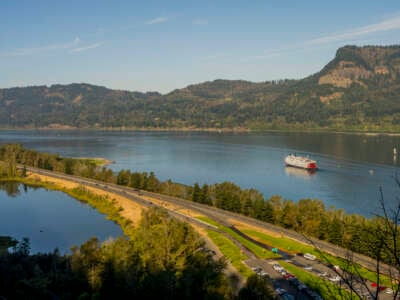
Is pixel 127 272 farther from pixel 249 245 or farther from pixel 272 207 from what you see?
pixel 272 207

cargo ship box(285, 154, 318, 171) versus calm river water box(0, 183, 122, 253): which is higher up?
cargo ship box(285, 154, 318, 171)

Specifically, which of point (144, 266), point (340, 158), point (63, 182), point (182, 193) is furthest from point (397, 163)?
point (144, 266)

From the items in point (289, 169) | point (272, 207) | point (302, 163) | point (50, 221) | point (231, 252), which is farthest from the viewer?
point (289, 169)

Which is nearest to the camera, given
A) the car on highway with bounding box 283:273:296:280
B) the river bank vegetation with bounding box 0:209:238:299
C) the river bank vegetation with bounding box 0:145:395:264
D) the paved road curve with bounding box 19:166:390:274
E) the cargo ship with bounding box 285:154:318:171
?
the river bank vegetation with bounding box 0:209:238:299

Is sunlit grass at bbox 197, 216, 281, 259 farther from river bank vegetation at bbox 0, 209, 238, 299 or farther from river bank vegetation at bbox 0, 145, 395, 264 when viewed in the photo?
river bank vegetation at bbox 0, 209, 238, 299

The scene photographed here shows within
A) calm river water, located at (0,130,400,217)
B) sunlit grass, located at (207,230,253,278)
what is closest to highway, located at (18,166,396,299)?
sunlit grass, located at (207,230,253,278)

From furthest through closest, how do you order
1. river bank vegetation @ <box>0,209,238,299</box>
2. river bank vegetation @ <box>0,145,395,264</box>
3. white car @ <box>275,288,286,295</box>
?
river bank vegetation @ <box>0,145,395,264</box>, white car @ <box>275,288,286,295</box>, river bank vegetation @ <box>0,209,238,299</box>

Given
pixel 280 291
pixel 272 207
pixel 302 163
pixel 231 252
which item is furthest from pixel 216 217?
pixel 302 163

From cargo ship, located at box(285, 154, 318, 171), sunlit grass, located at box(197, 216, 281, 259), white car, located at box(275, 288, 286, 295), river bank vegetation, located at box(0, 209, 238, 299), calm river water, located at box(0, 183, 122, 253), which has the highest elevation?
river bank vegetation, located at box(0, 209, 238, 299)
